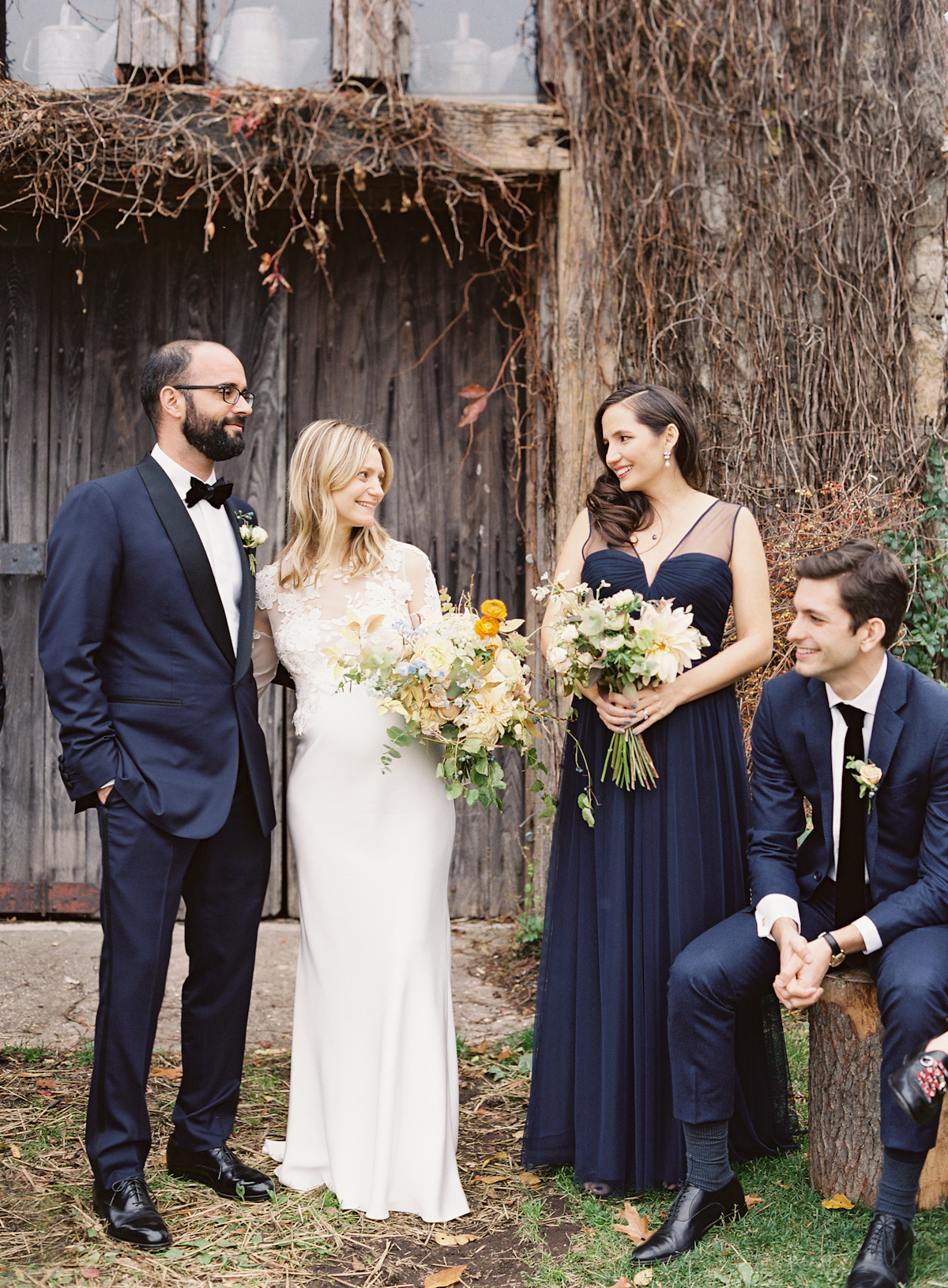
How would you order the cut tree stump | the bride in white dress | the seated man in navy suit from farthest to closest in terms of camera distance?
the bride in white dress → the cut tree stump → the seated man in navy suit

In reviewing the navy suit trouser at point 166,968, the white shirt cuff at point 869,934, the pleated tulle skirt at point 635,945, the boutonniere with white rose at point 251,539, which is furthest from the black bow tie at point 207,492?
the white shirt cuff at point 869,934

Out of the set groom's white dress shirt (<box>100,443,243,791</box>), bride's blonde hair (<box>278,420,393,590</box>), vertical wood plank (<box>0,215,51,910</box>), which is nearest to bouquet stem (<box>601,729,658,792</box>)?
bride's blonde hair (<box>278,420,393,590</box>)

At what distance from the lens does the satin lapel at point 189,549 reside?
310 cm

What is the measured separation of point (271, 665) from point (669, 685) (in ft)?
3.96

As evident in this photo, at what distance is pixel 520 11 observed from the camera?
197 inches

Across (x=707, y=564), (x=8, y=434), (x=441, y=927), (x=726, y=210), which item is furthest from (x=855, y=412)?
(x=8, y=434)

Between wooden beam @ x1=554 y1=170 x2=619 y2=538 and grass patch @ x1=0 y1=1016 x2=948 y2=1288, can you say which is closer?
grass patch @ x1=0 y1=1016 x2=948 y2=1288

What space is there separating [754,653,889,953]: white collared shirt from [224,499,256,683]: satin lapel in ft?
5.17

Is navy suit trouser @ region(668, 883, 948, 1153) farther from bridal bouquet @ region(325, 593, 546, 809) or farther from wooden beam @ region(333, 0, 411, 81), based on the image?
wooden beam @ region(333, 0, 411, 81)

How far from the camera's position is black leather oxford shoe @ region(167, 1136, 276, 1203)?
3.20m

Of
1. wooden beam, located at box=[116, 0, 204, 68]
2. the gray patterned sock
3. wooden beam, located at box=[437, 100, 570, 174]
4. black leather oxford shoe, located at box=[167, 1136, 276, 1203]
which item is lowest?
black leather oxford shoe, located at box=[167, 1136, 276, 1203]

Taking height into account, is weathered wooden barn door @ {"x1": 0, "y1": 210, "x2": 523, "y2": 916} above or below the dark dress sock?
above

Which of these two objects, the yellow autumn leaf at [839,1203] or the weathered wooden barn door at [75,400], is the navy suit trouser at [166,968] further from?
the weathered wooden barn door at [75,400]

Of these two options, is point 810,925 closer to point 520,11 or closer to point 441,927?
point 441,927
